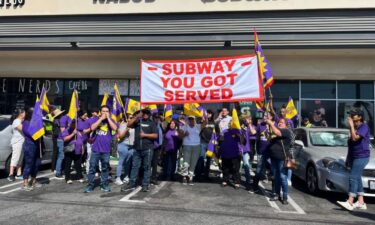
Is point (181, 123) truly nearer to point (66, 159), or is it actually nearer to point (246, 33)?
point (66, 159)

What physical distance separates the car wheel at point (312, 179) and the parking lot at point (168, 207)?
188 mm

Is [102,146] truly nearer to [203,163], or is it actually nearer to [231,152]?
[231,152]

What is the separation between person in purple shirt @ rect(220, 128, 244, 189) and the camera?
8023 mm

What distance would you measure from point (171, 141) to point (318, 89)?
321 inches

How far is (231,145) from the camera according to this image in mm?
8031

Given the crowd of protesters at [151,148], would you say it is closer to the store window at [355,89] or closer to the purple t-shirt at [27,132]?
the purple t-shirt at [27,132]

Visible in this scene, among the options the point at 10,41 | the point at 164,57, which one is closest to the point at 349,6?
the point at 164,57

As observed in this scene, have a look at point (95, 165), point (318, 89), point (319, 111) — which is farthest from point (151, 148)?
point (318, 89)

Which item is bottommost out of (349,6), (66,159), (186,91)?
(66,159)

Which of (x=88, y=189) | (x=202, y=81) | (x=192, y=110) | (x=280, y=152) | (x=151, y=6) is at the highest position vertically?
(x=151, y=6)

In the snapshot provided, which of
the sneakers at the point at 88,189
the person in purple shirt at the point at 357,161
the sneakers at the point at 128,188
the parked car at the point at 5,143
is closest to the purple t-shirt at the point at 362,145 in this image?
the person in purple shirt at the point at 357,161

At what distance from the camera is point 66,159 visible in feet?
27.7

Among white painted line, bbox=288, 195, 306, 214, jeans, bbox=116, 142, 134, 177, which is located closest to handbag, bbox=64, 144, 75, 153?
jeans, bbox=116, 142, 134, 177

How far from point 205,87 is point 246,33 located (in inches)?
213
